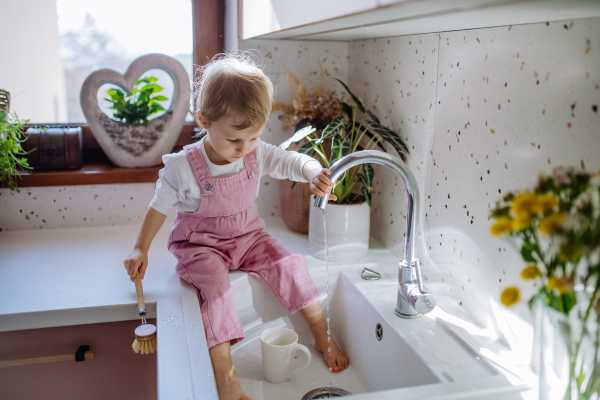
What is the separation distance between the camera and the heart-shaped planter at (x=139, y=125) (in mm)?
1494

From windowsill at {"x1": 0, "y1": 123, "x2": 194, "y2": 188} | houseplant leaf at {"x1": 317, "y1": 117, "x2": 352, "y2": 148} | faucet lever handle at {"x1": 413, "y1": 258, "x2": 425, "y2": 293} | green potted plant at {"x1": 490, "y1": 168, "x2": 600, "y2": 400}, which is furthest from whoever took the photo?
windowsill at {"x1": 0, "y1": 123, "x2": 194, "y2": 188}

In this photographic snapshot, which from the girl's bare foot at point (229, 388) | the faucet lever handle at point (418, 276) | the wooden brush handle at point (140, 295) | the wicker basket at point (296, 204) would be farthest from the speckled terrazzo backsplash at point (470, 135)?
the wooden brush handle at point (140, 295)

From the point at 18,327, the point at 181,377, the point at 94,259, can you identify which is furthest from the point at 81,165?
the point at 181,377

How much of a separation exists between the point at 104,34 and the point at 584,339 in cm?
159

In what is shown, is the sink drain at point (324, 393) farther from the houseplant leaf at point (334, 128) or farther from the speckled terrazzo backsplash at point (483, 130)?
the houseplant leaf at point (334, 128)

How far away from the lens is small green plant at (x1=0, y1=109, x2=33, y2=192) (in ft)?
4.41

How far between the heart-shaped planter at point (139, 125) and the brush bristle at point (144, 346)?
0.74 m

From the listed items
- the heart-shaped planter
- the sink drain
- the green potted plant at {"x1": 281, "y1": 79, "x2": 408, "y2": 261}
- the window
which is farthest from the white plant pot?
the window

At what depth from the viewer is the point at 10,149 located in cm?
138

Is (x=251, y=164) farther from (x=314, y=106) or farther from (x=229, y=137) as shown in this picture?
(x=314, y=106)

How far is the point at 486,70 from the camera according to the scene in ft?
2.93

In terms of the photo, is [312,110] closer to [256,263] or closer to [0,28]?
[256,263]

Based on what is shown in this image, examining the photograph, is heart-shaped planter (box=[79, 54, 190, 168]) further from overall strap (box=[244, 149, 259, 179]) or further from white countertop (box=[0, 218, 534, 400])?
overall strap (box=[244, 149, 259, 179])

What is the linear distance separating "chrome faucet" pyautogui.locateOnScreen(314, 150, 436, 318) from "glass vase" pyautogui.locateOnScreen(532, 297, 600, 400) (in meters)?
0.32
